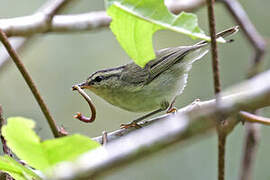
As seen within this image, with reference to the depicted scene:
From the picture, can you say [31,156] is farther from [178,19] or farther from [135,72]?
[135,72]

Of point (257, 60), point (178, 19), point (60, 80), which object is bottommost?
point (257, 60)

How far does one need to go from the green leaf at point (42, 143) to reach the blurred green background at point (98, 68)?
4571mm

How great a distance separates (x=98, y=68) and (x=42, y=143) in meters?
5.74

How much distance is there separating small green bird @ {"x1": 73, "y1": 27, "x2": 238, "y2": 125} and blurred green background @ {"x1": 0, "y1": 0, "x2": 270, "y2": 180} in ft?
7.80

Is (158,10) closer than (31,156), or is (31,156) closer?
(31,156)

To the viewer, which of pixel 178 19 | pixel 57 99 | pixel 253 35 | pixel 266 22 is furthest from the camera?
pixel 266 22

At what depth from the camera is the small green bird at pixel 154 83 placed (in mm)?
3232

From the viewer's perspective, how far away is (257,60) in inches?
125

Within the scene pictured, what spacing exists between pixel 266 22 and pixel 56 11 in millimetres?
4806

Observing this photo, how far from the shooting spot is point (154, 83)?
3.35 metres

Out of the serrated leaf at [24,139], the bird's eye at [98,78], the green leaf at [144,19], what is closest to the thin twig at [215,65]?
the green leaf at [144,19]

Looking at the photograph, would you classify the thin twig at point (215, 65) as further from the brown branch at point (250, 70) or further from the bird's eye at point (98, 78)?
the bird's eye at point (98, 78)

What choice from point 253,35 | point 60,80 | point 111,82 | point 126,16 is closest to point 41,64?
point 60,80

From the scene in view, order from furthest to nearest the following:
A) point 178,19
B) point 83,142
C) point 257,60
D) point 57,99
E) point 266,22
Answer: point 266,22 → point 57,99 → point 257,60 → point 178,19 → point 83,142
